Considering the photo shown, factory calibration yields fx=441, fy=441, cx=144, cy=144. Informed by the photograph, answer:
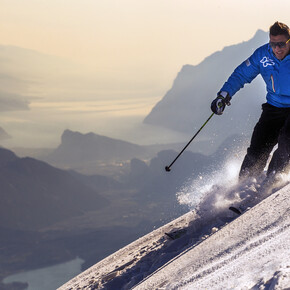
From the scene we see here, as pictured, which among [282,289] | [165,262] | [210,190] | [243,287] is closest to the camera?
[282,289]

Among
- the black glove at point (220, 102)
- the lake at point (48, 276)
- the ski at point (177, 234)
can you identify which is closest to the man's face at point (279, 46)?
the black glove at point (220, 102)

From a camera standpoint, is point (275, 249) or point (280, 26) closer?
point (275, 249)

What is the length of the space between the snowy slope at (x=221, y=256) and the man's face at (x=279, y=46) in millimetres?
2239

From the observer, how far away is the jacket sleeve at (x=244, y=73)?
779 centimetres

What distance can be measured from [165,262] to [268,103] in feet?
11.4

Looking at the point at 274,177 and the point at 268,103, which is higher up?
the point at 268,103

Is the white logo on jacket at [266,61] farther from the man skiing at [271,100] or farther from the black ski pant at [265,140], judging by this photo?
the black ski pant at [265,140]

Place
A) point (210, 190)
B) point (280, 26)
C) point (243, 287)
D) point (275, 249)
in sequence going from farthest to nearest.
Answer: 1. point (210, 190)
2. point (280, 26)
3. point (275, 249)
4. point (243, 287)

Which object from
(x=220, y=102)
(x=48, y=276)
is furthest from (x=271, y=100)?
(x=48, y=276)

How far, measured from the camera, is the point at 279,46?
7.05m

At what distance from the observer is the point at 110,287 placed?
7.02m

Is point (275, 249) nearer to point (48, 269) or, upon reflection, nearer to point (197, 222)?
point (197, 222)

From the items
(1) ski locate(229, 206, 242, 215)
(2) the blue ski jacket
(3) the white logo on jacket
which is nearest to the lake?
(2) the blue ski jacket

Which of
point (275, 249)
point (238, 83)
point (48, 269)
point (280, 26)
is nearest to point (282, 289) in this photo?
point (275, 249)
